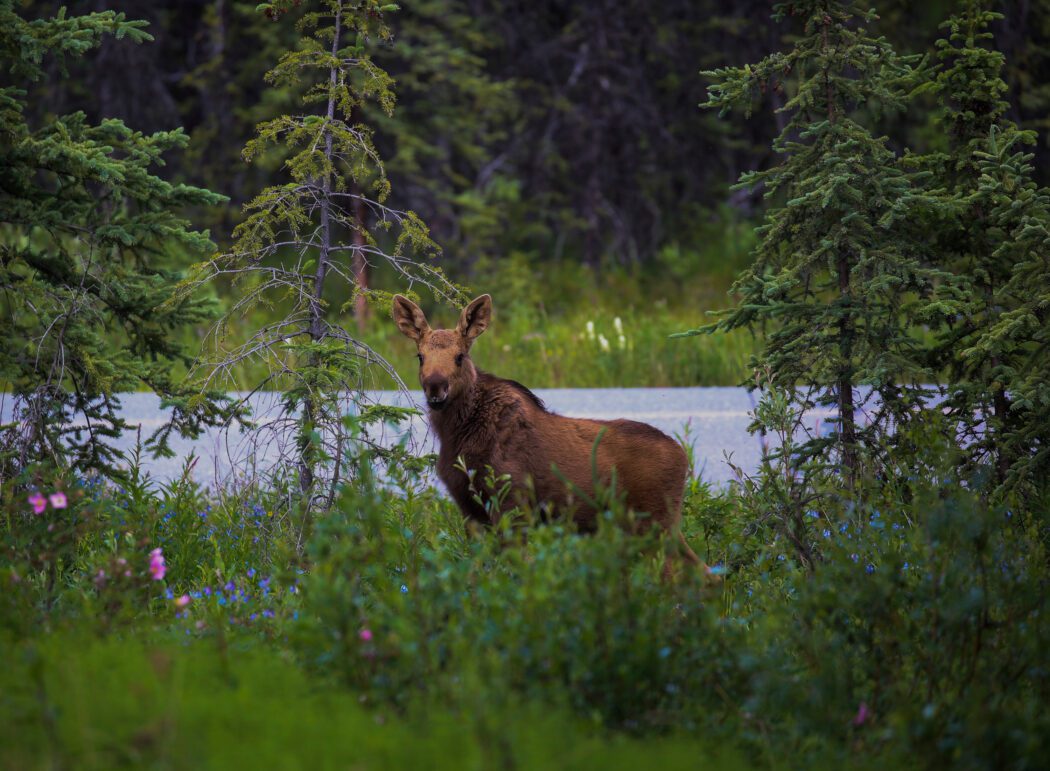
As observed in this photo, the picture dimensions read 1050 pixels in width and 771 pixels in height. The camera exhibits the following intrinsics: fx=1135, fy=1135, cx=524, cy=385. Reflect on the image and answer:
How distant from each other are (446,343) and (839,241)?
2597 mm

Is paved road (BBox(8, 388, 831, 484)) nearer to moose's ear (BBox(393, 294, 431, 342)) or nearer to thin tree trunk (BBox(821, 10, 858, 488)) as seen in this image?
thin tree trunk (BBox(821, 10, 858, 488))

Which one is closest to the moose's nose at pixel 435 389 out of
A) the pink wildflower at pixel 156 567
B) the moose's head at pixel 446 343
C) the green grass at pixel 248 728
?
the moose's head at pixel 446 343

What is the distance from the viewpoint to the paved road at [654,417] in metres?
10.7

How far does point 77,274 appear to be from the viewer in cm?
782

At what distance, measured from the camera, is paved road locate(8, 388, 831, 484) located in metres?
10.7

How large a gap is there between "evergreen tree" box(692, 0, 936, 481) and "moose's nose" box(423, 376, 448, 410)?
177 cm

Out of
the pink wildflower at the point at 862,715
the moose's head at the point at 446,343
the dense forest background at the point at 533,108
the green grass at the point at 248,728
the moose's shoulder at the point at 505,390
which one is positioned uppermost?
the dense forest background at the point at 533,108

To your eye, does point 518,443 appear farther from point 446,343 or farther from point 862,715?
point 862,715

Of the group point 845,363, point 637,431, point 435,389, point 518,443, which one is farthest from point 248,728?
point 845,363

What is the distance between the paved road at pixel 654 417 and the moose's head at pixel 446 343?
10.0 ft

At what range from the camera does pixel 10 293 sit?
7.59 m

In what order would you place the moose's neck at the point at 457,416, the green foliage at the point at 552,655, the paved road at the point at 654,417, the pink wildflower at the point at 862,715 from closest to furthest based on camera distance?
1. the green foliage at the point at 552,655
2. the pink wildflower at the point at 862,715
3. the moose's neck at the point at 457,416
4. the paved road at the point at 654,417

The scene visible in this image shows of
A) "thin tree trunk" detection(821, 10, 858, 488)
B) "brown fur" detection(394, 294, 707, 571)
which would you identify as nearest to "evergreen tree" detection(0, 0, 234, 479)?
"brown fur" detection(394, 294, 707, 571)

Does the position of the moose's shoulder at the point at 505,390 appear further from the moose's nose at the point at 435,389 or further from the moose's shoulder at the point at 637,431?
the moose's nose at the point at 435,389
